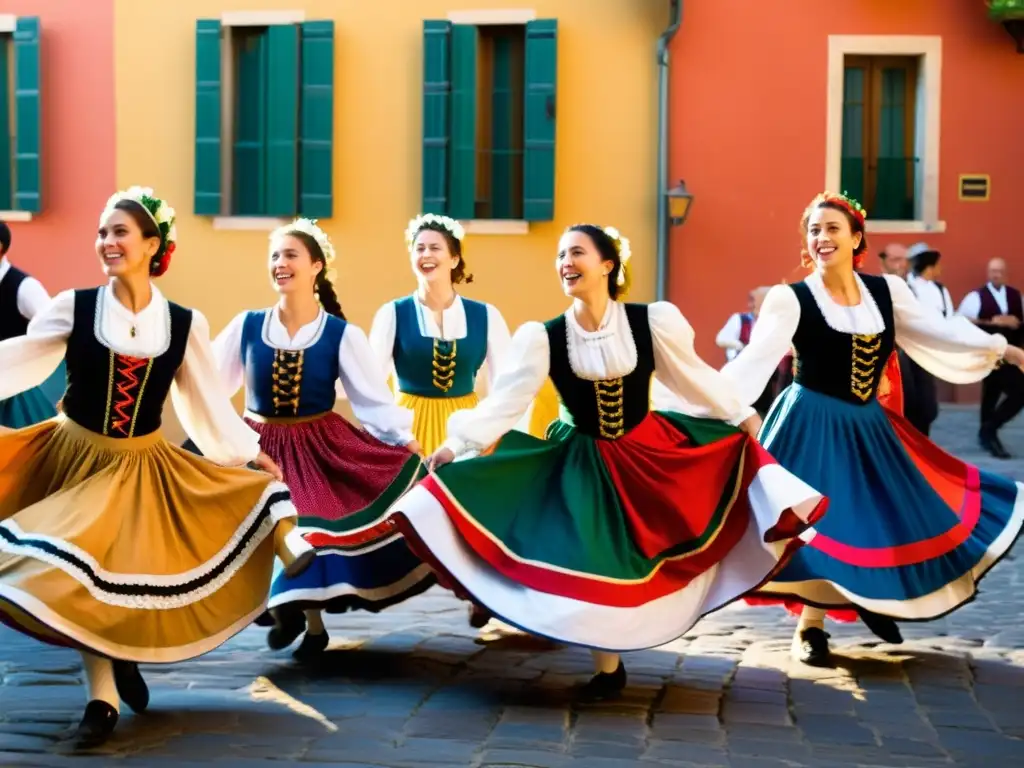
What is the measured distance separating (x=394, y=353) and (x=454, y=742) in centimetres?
313

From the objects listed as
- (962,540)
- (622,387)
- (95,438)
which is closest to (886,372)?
(962,540)

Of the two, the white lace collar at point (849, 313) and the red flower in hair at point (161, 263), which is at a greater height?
the red flower in hair at point (161, 263)

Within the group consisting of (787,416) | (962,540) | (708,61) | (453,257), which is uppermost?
(708,61)

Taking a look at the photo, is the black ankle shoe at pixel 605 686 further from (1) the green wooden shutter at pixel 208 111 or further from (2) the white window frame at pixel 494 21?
(1) the green wooden shutter at pixel 208 111

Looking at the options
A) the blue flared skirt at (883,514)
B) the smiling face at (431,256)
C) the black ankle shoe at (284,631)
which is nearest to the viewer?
the blue flared skirt at (883,514)

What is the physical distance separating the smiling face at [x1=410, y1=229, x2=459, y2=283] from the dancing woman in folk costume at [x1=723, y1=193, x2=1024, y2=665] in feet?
6.03

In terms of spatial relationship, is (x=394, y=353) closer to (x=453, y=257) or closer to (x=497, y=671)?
(x=453, y=257)

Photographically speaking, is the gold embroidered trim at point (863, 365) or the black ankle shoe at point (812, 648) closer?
the black ankle shoe at point (812, 648)

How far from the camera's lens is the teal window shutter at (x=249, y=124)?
15461 millimetres

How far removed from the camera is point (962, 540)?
6211 millimetres

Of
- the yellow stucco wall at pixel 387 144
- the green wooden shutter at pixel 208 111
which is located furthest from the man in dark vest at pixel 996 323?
the green wooden shutter at pixel 208 111

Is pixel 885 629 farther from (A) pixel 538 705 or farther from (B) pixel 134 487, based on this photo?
(B) pixel 134 487

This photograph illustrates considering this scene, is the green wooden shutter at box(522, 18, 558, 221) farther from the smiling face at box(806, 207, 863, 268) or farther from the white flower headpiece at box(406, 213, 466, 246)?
the smiling face at box(806, 207, 863, 268)

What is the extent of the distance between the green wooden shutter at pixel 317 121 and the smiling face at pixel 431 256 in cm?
744
